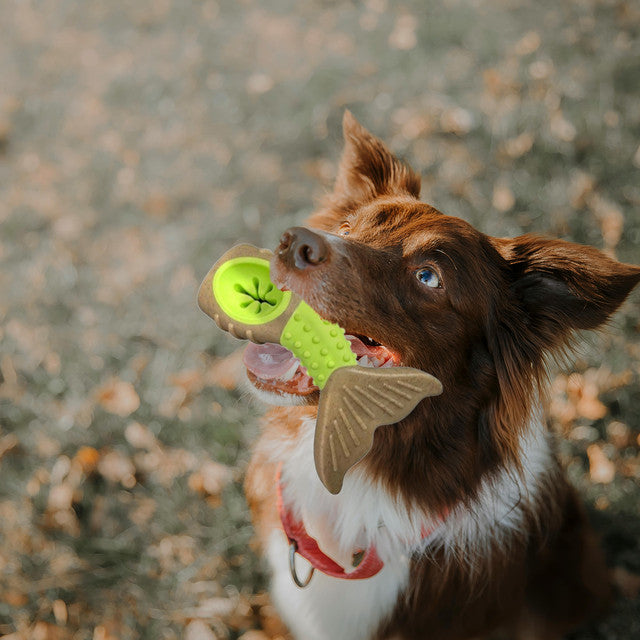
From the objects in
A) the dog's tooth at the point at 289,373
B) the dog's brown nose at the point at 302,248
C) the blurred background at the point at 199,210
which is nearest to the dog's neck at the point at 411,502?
the dog's tooth at the point at 289,373

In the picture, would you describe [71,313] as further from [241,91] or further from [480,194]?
[480,194]

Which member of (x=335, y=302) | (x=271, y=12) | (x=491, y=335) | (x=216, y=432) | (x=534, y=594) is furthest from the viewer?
(x=271, y=12)

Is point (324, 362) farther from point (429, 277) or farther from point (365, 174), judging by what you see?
point (365, 174)

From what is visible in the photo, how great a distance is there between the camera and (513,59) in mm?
5484

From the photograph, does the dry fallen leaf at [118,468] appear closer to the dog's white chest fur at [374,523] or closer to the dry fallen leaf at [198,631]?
the dry fallen leaf at [198,631]

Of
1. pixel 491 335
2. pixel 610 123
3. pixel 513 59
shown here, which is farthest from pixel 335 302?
pixel 513 59

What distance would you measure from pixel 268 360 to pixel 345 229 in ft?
2.15

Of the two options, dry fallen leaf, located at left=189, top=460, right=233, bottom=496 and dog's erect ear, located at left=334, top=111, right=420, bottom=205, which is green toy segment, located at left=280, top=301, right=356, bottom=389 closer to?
dog's erect ear, located at left=334, top=111, right=420, bottom=205

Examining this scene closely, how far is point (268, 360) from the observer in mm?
2217

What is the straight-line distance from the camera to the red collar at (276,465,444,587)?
7.95 ft

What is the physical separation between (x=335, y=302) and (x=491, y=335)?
0.61 meters

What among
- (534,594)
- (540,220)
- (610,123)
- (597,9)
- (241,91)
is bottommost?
(534,594)

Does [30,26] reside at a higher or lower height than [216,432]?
higher

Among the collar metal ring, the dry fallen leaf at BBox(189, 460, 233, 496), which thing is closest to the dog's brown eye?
the collar metal ring
